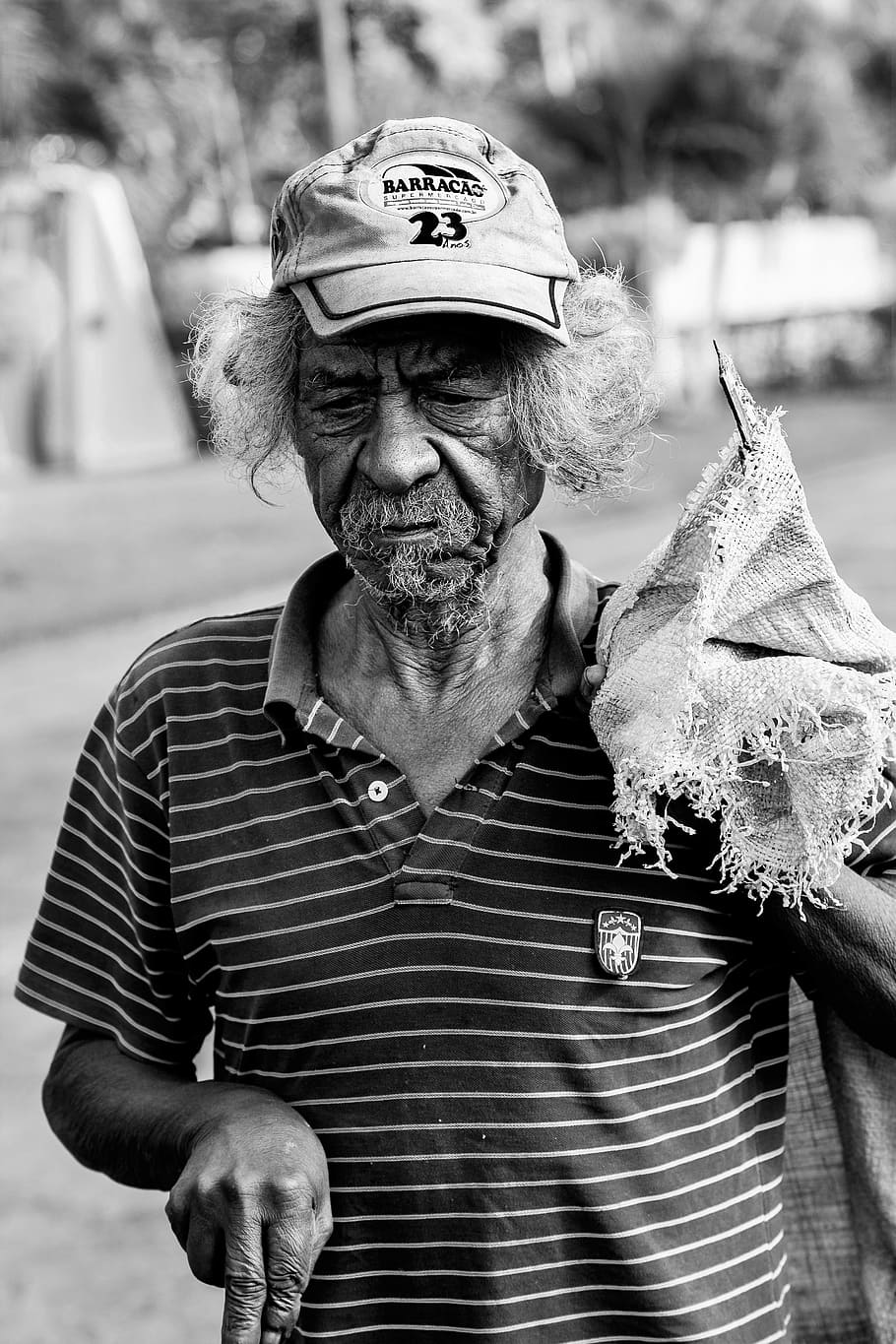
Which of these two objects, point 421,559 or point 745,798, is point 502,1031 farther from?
point 421,559

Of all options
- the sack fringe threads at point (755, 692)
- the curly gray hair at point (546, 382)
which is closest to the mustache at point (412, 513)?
the curly gray hair at point (546, 382)

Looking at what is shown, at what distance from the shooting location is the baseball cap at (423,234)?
173 centimetres

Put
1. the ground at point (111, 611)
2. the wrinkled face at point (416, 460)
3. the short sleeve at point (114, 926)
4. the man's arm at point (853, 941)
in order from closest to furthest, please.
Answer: the man's arm at point (853, 941)
the wrinkled face at point (416, 460)
the short sleeve at point (114, 926)
the ground at point (111, 611)

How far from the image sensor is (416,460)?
1788 mm

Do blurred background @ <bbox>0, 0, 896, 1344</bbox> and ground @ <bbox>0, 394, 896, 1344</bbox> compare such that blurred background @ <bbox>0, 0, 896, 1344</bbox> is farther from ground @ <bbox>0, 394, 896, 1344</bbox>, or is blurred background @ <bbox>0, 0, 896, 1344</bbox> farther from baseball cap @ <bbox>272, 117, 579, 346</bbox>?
baseball cap @ <bbox>272, 117, 579, 346</bbox>

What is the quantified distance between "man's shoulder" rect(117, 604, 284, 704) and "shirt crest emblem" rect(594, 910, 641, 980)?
0.56 m

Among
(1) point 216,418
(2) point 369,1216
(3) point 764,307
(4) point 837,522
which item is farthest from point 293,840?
(3) point 764,307

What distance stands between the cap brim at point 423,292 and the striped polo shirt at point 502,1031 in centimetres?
41

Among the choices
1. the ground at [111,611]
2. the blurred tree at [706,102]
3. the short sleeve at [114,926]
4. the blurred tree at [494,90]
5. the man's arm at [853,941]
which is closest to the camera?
the man's arm at [853,941]

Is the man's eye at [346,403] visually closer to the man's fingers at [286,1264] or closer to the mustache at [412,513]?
the mustache at [412,513]

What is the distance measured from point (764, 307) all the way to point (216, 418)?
97.4 ft

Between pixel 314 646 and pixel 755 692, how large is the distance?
0.69 metres

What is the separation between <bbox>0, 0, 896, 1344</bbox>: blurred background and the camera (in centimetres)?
1373

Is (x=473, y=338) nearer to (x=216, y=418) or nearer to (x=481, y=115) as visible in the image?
(x=216, y=418)
